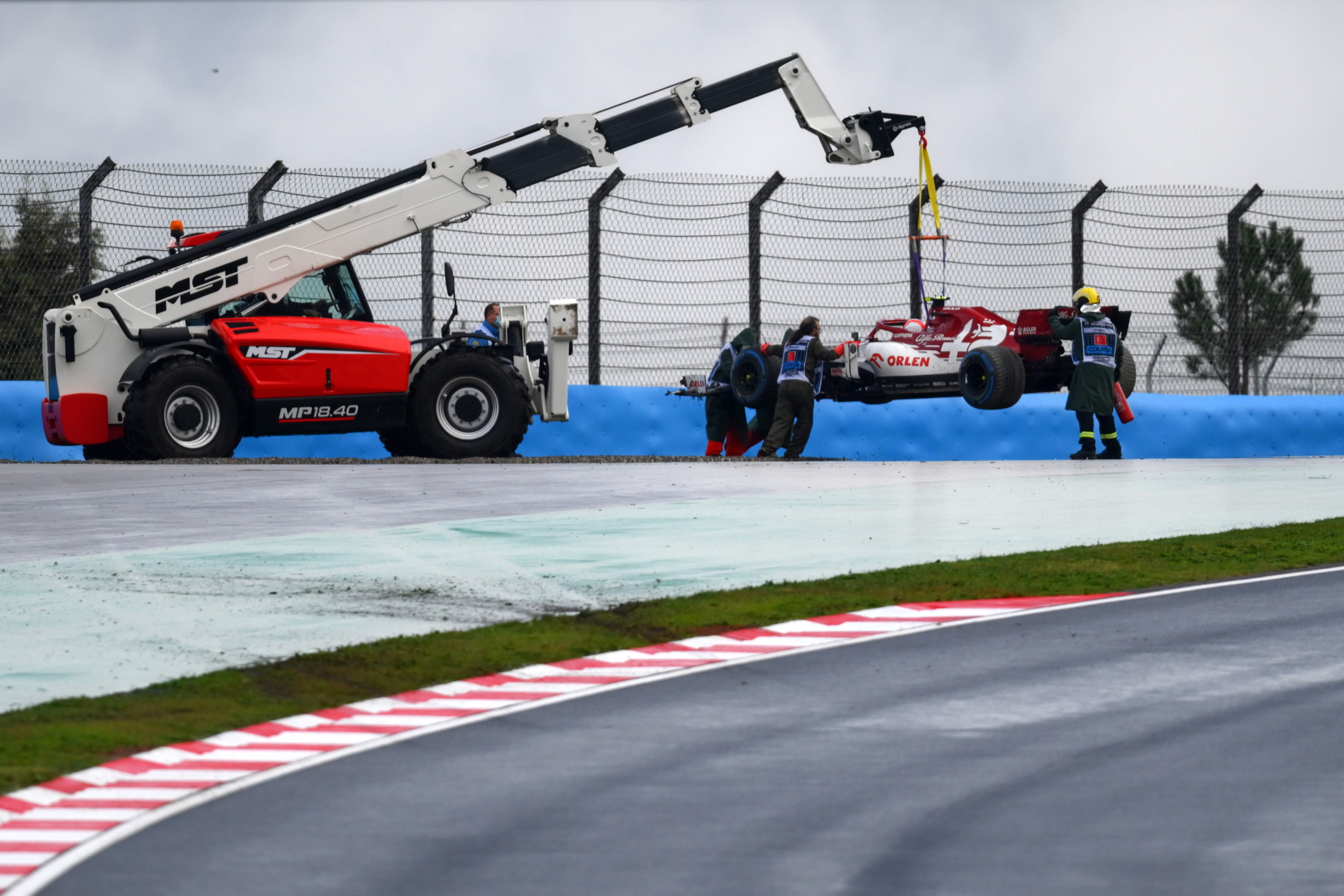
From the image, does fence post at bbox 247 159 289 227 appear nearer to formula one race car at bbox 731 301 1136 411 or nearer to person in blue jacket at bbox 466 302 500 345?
person in blue jacket at bbox 466 302 500 345

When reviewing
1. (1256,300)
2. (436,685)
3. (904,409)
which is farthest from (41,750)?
(1256,300)

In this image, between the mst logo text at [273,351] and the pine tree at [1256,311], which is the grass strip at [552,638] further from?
the pine tree at [1256,311]

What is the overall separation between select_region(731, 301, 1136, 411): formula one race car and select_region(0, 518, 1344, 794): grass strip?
636cm

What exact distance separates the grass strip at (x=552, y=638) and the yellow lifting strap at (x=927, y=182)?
743 cm

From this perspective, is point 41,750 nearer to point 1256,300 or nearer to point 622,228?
point 622,228

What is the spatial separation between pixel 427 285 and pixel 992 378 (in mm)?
5583

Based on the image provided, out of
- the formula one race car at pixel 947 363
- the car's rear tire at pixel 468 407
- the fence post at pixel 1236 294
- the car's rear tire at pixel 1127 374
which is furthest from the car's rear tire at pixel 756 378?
the fence post at pixel 1236 294

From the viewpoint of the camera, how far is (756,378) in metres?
18.9

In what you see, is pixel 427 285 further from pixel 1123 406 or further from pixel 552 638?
pixel 552 638

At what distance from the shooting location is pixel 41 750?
228 inches

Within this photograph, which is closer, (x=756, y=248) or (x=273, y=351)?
(x=273, y=351)

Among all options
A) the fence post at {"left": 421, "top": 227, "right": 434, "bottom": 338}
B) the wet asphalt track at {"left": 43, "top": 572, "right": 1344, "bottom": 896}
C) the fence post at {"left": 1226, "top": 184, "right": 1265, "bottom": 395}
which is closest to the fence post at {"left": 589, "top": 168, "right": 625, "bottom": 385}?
the fence post at {"left": 421, "top": 227, "right": 434, "bottom": 338}

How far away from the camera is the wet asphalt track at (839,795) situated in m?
A: 4.38

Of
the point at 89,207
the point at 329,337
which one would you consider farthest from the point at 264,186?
the point at 329,337
